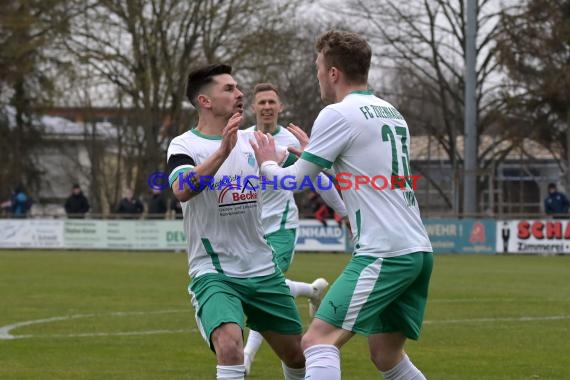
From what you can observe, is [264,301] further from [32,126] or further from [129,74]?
[32,126]

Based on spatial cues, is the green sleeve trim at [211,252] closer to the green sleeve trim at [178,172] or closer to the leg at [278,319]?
the leg at [278,319]

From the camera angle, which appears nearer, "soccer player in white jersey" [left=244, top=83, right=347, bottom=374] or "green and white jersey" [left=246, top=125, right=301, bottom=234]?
"soccer player in white jersey" [left=244, top=83, right=347, bottom=374]

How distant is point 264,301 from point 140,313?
7.82 m

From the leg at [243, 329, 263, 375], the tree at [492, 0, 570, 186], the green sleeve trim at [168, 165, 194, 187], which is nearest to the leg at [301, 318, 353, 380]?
the green sleeve trim at [168, 165, 194, 187]

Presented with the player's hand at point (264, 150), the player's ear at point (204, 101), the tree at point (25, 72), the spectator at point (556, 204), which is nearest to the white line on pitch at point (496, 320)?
the player's ear at point (204, 101)

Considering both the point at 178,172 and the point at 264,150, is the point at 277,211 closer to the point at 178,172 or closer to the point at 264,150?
the point at 178,172

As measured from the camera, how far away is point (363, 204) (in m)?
6.40

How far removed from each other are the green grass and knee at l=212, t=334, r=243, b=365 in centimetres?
274

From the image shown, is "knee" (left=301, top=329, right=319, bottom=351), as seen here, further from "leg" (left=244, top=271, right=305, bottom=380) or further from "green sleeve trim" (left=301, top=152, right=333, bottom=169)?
"leg" (left=244, top=271, right=305, bottom=380)

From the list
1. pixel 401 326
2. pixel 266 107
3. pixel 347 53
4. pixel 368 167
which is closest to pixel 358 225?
pixel 368 167

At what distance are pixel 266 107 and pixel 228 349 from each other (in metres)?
4.25

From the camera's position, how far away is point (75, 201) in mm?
37844

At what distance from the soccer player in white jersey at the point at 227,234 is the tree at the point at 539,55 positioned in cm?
3409

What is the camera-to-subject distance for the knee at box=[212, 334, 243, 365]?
6812mm
